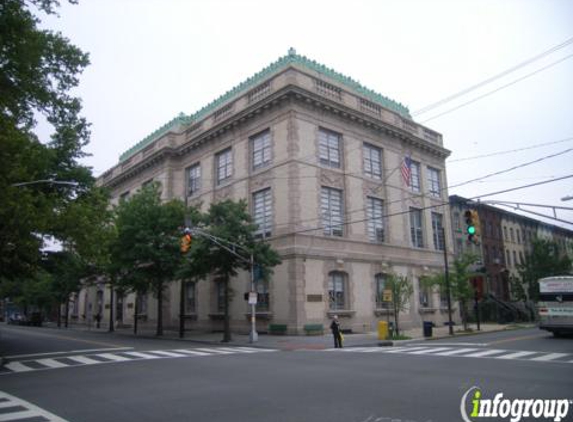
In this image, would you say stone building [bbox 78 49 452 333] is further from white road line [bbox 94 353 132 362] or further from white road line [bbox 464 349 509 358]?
white road line [bbox 94 353 132 362]

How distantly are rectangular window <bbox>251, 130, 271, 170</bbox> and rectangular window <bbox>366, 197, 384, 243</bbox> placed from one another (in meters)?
8.27

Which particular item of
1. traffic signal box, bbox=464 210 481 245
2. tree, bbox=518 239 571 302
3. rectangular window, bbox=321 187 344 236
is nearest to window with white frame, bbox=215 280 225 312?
rectangular window, bbox=321 187 344 236

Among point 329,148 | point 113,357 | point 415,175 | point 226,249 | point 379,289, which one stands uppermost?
point 329,148

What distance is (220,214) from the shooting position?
27578mm

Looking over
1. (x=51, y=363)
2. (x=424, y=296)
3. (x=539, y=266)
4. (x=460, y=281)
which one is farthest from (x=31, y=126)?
(x=539, y=266)

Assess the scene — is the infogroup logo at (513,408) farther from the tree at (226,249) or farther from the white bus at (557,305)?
the white bus at (557,305)

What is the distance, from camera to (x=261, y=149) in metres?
33.0

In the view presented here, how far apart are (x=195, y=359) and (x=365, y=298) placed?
17.6 meters

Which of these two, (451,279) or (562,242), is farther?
(562,242)

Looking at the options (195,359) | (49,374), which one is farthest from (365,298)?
(49,374)

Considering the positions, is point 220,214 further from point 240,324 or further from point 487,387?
point 487,387

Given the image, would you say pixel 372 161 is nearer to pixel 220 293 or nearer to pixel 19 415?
pixel 220 293

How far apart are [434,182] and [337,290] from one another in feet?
55.4

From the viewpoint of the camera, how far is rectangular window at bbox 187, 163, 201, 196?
39.7 metres
